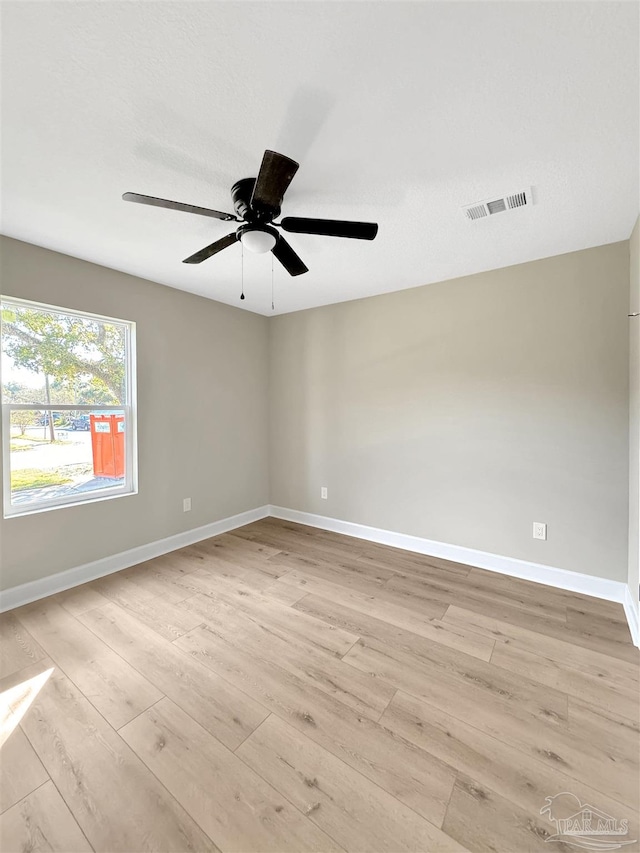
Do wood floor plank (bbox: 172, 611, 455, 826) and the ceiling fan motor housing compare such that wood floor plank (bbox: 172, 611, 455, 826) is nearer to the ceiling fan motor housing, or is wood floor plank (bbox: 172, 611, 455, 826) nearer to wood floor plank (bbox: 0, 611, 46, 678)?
wood floor plank (bbox: 0, 611, 46, 678)

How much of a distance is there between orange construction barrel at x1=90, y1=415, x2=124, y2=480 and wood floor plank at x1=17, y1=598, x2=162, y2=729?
3.49 ft

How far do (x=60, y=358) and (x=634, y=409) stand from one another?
412cm

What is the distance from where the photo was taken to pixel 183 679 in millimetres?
1763

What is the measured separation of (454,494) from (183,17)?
129 inches

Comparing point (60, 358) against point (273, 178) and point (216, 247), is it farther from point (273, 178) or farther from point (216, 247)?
point (273, 178)

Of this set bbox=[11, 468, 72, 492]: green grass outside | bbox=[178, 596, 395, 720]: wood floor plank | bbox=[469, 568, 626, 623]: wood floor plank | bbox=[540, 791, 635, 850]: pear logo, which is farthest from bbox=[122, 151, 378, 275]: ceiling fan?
bbox=[469, 568, 626, 623]: wood floor plank

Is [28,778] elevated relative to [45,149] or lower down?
lower down

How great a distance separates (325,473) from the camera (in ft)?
13.1

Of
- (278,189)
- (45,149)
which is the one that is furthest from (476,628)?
(45,149)

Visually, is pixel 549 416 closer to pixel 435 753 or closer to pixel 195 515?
pixel 435 753

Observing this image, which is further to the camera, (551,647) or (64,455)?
(64,455)

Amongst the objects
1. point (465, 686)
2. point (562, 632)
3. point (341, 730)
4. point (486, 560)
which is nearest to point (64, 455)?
point (341, 730)

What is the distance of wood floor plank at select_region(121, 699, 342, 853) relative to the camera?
43.3 inches

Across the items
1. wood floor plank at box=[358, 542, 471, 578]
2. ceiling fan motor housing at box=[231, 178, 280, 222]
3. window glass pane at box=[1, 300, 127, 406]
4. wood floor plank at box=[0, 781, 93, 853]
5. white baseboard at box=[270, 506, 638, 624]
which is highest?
ceiling fan motor housing at box=[231, 178, 280, 222]
